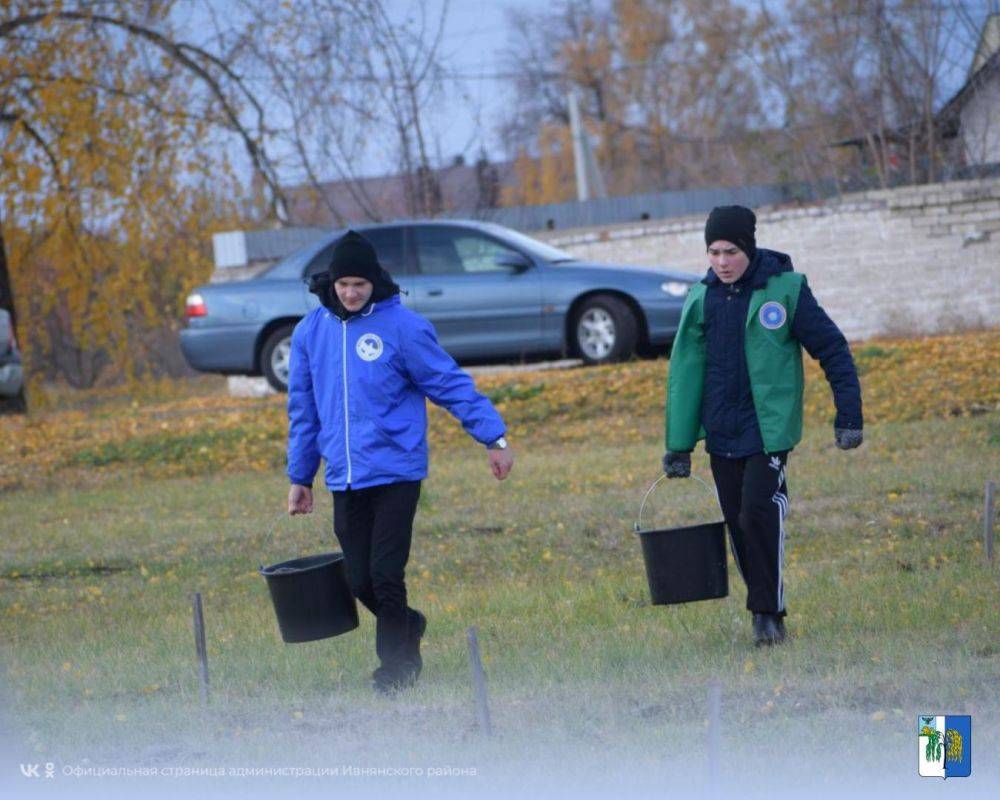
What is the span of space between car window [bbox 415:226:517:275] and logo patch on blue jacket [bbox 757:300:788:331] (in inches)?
364

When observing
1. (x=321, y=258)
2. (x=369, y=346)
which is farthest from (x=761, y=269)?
(x=321, y=258)

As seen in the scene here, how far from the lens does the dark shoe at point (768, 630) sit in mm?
6223

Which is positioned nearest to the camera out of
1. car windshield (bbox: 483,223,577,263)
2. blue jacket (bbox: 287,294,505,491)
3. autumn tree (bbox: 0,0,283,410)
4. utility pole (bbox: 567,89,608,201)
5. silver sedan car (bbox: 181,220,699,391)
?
blue jacket (bbox: 287,294,505,491)

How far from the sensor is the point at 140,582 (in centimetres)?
902

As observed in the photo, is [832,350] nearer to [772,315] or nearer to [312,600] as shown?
[772,315]

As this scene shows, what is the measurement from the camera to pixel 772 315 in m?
6.06

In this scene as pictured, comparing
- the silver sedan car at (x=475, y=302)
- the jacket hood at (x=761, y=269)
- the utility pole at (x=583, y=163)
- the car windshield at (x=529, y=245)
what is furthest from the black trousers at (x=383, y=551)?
the utility pole at (x=583, y=163)

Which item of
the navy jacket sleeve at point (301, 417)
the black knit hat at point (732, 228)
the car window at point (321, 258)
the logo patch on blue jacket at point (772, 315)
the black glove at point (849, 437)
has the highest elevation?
the car window at point (321, 258)

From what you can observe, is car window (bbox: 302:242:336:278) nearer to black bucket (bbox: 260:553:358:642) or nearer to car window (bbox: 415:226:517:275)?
car window (bbox: 415:226:517:275)

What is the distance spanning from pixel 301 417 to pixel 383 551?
0.64 metres

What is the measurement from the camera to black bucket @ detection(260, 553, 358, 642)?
601 centimetres

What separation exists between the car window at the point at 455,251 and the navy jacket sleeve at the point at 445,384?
9.33 metres

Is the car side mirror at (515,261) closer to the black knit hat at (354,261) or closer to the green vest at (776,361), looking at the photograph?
the green vest at (776,361)

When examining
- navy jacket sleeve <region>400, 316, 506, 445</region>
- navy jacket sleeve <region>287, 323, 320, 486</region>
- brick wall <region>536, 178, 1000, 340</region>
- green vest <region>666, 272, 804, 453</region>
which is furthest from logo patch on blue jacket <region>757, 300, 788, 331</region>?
brick wall <region>536, 178, 1000, 340</region>
